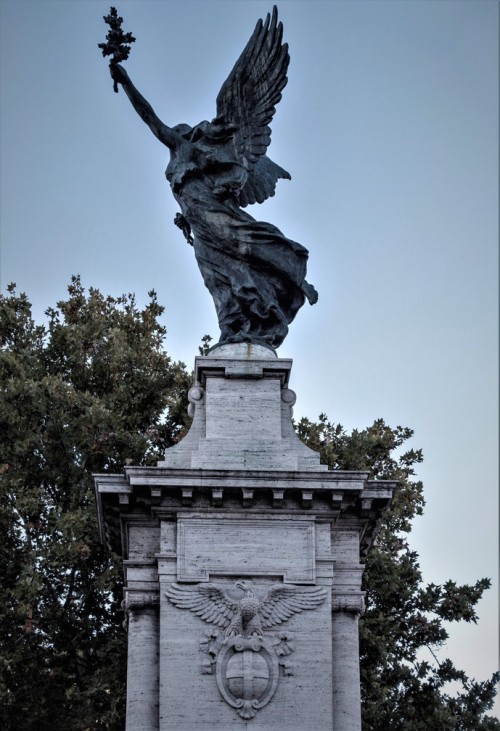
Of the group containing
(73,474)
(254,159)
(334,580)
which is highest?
(254,159)

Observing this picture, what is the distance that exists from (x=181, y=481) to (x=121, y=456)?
1047 centimetres

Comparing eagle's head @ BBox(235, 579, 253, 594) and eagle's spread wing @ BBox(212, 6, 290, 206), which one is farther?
eagle's spread wing @ BBox(212, 6, 290, 206)

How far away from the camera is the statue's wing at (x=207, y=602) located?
15.8 meters

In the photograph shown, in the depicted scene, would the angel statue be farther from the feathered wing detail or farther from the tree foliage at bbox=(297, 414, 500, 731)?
the tree foliage at bbox=(297, 414, 500, 731)

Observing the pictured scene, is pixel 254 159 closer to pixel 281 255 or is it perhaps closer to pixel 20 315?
pixel 281 255

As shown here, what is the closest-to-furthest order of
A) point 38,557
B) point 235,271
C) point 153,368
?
point 235,271 < point 38,557 < point 153,368

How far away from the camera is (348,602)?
16328mm

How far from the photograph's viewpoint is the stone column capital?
1630 cm

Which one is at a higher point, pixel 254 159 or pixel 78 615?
pixel 254 159

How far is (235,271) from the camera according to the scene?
60.3ft

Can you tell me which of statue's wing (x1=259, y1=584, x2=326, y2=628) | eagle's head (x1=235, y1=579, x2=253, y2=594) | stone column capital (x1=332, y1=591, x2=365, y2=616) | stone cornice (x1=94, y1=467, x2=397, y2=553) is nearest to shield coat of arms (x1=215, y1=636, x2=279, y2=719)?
statue's wing (x1=259, y1=584, x2=326, y2=628)

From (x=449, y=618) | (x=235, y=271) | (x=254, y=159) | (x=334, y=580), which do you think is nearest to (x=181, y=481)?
(x=334, y=580)

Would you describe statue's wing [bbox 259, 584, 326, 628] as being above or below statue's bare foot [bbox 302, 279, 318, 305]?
below

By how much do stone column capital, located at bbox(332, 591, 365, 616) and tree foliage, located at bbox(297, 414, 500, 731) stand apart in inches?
324
